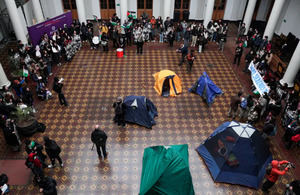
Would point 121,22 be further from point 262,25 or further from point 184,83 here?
point 262,25

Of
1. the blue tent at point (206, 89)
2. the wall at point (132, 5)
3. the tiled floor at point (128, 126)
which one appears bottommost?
the tiled floor at point (128, 126)

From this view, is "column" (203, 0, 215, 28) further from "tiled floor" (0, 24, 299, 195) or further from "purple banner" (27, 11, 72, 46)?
"purple banner" (27, 11, 72, 46)

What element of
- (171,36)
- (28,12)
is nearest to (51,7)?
(28,12)

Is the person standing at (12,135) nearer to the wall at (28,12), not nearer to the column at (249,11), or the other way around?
the wall at (28,12)

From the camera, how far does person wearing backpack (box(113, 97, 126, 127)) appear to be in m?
8.77

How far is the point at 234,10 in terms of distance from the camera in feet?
63.1

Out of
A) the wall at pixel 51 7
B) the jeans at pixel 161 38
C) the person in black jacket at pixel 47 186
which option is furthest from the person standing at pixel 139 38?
the person in black jacket at pixel 47 186

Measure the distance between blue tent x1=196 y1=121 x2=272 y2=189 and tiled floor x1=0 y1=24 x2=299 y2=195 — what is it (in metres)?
0.30

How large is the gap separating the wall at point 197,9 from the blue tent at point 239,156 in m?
14.2

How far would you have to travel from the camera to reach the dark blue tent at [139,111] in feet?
29.7

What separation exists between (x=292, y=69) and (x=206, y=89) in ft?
14.3

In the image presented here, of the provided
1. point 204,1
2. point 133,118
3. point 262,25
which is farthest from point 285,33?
point 133,118

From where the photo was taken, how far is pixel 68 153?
8227 millimetres

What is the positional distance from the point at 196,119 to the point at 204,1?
12648 millimetres
